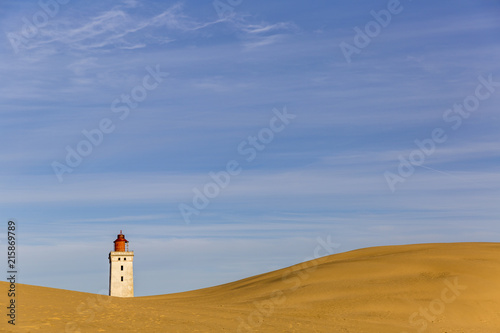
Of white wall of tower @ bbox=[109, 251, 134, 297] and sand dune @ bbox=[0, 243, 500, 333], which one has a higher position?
white wall of tower @ bbox=[109, 251, 134, 297]

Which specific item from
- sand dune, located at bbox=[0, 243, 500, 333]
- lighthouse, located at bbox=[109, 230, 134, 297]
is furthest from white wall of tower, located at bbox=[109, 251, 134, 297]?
sand dune, located at bbox=[0, 243, 500, 333]

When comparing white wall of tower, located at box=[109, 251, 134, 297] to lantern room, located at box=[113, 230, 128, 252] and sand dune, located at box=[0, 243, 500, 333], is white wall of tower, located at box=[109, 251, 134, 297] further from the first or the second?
sand dune, located at box=[0, 243, 500, 333]

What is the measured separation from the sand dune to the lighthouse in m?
21.5

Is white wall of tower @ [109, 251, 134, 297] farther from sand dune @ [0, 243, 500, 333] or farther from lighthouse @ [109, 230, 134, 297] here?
sand dune @ [0, 243, 500, 333]

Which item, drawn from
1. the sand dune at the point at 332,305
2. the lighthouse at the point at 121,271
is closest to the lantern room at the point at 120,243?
the lighthouse at the point at 121,271

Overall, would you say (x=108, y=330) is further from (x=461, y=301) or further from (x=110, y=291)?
(x=110, y=291)

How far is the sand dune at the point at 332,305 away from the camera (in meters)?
27.7

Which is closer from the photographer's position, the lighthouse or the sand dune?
the sand dune

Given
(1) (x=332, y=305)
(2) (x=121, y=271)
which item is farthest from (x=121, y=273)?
(1) (x=332, y=305)

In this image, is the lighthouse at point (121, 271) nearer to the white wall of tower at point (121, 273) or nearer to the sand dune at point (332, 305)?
the white wall of tower at point (121, 273)

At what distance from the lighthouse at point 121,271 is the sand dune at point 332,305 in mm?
21471

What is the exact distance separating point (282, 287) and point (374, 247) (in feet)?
Answer: 76.2

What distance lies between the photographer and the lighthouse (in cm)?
6331

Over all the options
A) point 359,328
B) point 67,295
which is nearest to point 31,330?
point 67,295
